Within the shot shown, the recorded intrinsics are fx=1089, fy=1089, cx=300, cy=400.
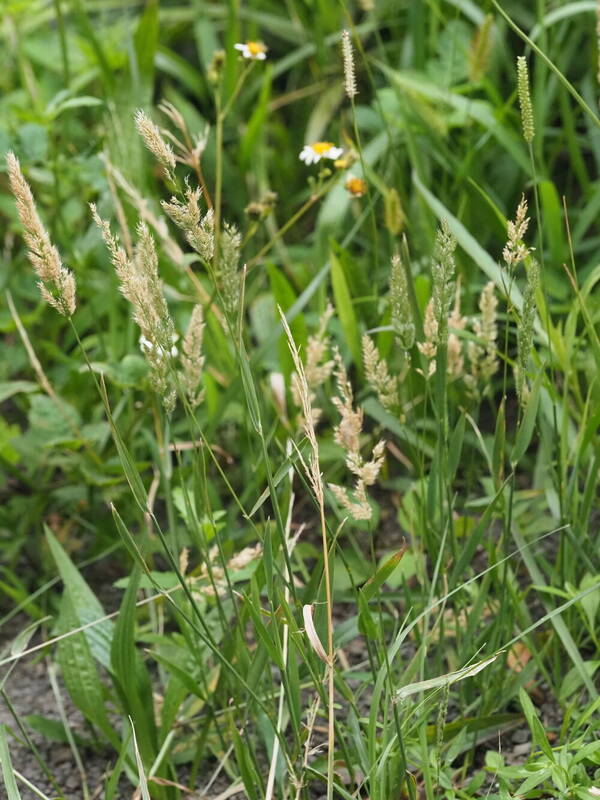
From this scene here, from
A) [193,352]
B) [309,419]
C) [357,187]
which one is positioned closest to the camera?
[309,419]

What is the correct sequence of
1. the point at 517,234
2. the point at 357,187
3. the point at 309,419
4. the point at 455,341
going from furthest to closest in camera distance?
the point at 357,187 → the point at 455,341 → the point at 517,234 → the point at 309,419

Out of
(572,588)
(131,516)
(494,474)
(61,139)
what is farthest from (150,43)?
(572,588)

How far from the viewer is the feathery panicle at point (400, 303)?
3.66 feet

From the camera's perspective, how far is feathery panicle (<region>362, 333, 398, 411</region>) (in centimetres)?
116

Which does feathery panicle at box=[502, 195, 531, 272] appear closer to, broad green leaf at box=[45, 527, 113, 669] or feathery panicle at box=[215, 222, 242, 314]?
feathery panicle at box=[215, 222, 242, 314]

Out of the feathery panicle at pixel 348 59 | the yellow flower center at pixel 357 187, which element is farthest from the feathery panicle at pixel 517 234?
the yellow flower center at pixel 357 187

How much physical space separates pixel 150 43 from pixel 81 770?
4.59 ft

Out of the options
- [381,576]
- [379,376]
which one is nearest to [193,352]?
[379,376]

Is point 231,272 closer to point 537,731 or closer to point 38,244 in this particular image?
point 38,244

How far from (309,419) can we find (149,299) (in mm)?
194

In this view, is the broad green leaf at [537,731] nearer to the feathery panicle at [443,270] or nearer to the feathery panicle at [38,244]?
the feathery panicle at [443,270]

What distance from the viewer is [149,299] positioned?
1015mm

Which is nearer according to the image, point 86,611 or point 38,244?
point 38,244

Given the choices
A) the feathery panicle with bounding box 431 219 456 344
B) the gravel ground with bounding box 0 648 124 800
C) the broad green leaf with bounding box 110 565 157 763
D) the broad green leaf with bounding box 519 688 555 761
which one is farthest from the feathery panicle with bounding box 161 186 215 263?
the gravel ground with bounding box 0 648 124 800
